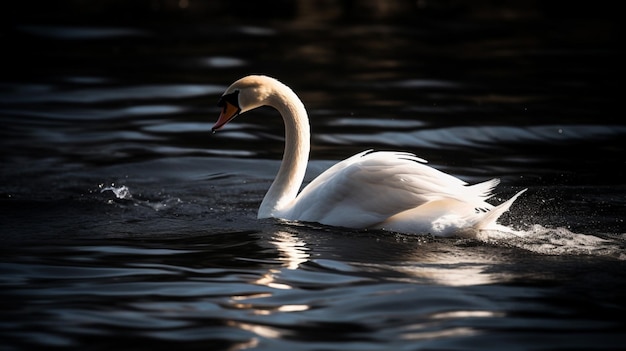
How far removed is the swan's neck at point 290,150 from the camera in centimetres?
895

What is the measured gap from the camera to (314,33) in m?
21.4

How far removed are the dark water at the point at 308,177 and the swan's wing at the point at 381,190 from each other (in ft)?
0.58

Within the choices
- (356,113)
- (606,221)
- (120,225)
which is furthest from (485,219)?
(356,113)

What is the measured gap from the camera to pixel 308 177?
10961mm

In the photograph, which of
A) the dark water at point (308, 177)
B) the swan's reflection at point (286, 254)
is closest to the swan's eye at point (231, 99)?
the dark water at point (308, 177)

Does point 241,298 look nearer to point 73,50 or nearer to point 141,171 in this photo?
point 141,171

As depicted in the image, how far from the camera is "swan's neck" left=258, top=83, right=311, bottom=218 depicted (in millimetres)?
8945

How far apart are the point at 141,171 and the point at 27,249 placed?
Result: 3503mm

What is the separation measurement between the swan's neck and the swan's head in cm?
7

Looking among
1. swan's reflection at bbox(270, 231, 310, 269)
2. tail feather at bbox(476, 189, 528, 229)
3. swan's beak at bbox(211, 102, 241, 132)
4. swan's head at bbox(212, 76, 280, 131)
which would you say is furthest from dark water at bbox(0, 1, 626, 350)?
swan's head at bbox(212, 76, 280, 131)

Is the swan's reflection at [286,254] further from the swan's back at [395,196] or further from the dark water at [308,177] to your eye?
the swan's back at [395,196]

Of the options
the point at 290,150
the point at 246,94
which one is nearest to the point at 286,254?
the point at 290,150

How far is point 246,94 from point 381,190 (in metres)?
1.55

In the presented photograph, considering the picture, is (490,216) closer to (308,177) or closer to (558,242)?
(558,242)
